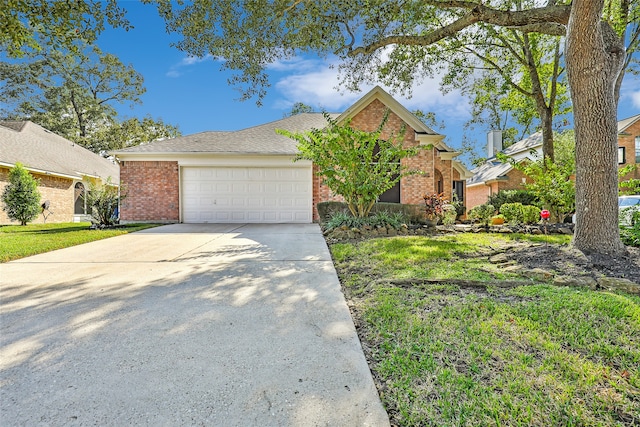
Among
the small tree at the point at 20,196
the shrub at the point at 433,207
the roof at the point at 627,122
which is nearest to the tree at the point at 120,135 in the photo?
the small tree at the point at 20,196

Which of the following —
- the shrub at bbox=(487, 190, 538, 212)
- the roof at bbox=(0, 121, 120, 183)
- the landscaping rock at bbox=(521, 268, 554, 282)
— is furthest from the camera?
the shrub at bbox=(487, 190, 538, 212)

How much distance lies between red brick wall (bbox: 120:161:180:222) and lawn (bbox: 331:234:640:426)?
10727 millimetres

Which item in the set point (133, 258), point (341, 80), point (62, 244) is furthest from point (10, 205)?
point (341, 80)

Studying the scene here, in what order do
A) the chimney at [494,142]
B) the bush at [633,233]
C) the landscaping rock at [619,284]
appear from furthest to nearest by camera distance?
the chimney at [494,142] → the bush at [633,233] → the landscaping rock at [619,284]

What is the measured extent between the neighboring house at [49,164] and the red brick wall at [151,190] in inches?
73.6

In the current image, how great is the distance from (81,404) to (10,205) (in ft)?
50.7

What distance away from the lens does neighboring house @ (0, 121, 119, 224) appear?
45.4 feet

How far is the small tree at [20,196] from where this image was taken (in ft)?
41.3

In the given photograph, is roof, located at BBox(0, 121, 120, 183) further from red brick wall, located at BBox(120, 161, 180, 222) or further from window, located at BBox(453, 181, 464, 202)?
window, located at BBox(453, 181, 464, 202)

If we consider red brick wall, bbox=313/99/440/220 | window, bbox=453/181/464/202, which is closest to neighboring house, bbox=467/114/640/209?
window, bbox=453/181/464/202

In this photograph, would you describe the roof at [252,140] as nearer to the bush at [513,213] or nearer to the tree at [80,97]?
the bush at [513,213]

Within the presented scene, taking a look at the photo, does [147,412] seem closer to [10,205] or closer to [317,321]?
[317,321]

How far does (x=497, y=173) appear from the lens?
18156 millimetres

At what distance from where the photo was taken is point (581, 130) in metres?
4.93
